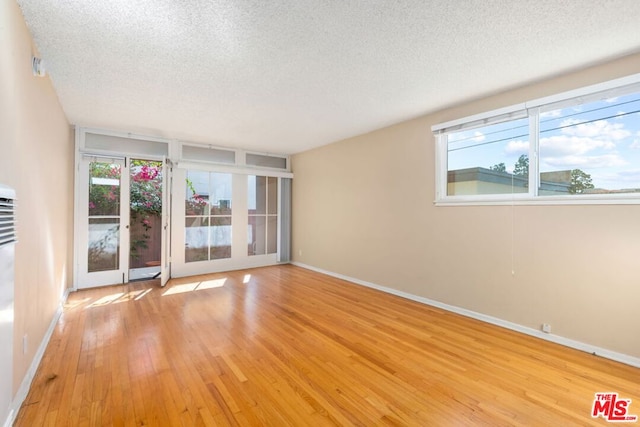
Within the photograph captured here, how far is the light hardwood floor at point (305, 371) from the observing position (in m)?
1.68

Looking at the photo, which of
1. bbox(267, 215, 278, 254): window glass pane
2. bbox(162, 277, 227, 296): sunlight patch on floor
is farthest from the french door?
bbox(267, 215, 278, 254): window glass pane

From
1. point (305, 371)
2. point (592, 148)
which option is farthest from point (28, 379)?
point (592, 148)

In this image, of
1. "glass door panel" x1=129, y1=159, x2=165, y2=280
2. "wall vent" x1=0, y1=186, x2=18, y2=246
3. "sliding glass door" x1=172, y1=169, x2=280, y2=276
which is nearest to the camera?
"wall vent" x1=0, y1=186, x2=18, y2=246

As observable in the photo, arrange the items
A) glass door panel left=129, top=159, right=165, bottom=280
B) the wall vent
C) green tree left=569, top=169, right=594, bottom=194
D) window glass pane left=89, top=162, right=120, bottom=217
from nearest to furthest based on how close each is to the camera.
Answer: the wall vent
green tree left=569, top=169, right=594, bottom=194
window glass pane left=89, top=162, right=120, bottom=217
glass door panel left=129, top=159, right=165, bottom=280

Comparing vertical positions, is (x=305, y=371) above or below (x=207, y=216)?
below

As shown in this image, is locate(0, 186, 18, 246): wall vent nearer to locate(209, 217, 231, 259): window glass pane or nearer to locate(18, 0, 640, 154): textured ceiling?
locate(18, 0, 640, 154): textured ceiling

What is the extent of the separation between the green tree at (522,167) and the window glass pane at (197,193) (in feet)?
15.9

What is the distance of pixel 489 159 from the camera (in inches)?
128

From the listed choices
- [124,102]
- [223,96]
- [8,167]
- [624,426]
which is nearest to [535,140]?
[624,426]

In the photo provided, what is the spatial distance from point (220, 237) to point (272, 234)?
1.18 meters

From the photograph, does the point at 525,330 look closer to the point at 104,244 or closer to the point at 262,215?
the point at 262,215

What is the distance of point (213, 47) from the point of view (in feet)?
7.29

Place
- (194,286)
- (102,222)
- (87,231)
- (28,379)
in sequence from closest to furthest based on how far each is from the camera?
(28,379) → (87,231) → (102,222) → (194,286)

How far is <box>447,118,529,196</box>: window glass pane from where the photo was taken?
2.96 m
